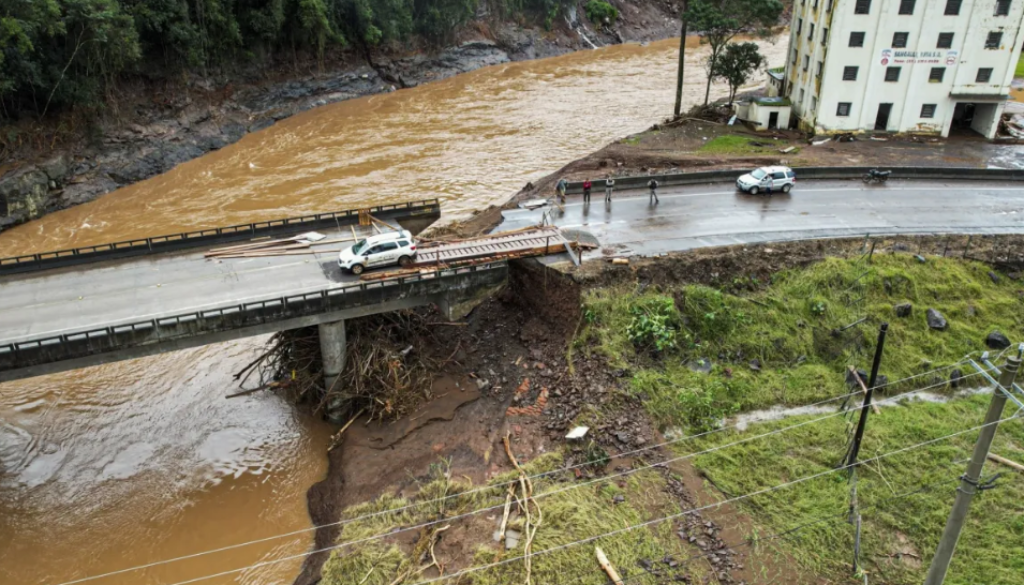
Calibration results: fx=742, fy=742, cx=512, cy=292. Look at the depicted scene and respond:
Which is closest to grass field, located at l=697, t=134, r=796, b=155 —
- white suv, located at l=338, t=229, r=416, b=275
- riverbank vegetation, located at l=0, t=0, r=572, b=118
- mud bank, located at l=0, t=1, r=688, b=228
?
white suv, located at l=338, t=229, r=416, b=275

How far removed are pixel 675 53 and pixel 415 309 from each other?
273ft

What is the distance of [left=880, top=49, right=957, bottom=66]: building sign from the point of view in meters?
49.1

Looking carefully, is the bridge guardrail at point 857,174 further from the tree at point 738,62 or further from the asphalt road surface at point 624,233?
the tree at point 738,62

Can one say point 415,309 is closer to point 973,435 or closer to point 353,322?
point 353,322

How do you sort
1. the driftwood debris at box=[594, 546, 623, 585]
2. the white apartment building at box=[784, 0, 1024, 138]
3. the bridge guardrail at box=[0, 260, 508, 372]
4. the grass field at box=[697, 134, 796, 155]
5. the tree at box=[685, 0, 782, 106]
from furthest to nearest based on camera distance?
the tree at box=[685, 0, 782, 106] → the grass field at box=[697, 134, 796, 155] → the white apartment building at box=[784, 0, 1024, 138] → the bridge guardrail at box=[0, 260, 508, 372] → the driftwood debris at box=[594, 546, 623, 585]

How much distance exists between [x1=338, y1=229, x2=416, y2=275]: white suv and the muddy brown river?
6.48 m

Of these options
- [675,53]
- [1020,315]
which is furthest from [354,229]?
[675,53]

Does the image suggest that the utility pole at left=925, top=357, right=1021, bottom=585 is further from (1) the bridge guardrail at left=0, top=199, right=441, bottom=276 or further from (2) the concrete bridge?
(1) the bridge guardrail at left=0, top=199, right=441, bottom=276

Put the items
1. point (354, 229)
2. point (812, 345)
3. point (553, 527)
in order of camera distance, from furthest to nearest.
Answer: point (354, 229)
point (812, 345)
point (553, 527)

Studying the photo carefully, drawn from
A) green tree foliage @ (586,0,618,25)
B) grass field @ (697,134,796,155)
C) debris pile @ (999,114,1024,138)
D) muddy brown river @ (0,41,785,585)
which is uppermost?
green tree foliage @ (586,0,618,25)

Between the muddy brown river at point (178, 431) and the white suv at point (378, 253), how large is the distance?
21.3 feet

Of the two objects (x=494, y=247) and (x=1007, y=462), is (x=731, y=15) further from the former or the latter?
(x=1007, y=462)

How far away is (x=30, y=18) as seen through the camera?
43875 millimetres

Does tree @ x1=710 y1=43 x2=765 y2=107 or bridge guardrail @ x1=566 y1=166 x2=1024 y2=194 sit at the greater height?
tree @ x1=710 y1=43 x2=765 y2=107
